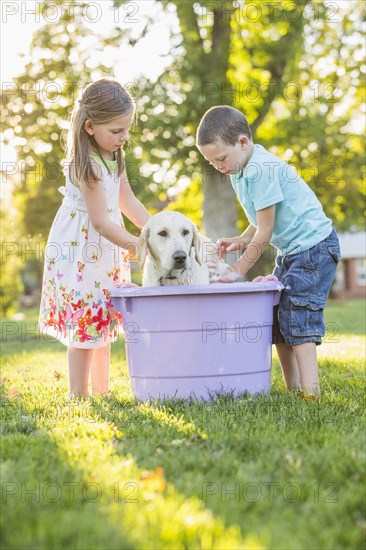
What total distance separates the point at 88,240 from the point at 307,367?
1.48 meters

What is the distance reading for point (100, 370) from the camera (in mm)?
4328

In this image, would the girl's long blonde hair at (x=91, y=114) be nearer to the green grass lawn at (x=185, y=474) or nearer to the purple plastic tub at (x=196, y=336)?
the purple plastic tub at (x=196, y=336)

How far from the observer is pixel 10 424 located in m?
3.16

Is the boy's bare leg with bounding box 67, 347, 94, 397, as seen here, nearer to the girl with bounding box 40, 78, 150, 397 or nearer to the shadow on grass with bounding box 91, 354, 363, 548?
the girl with bounding box 40, 78, 150, 397

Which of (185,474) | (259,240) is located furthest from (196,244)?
(185,474)

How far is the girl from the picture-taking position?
154 inches

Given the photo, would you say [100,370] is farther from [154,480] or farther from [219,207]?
[219,207]

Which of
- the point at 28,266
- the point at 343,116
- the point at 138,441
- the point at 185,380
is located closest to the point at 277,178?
the point at 185,380

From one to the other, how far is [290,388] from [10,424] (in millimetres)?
1781

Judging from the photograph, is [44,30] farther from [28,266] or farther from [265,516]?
[28,266]

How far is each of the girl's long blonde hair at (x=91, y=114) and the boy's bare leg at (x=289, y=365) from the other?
60.6 inches

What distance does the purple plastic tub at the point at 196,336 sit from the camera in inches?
139

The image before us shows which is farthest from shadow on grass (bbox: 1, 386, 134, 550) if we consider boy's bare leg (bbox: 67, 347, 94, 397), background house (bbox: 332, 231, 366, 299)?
background house (bbox: 332, 231, 366, 299)

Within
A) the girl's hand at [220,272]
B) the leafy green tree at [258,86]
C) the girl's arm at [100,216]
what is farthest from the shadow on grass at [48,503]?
the leafy green tree at [258,86]
